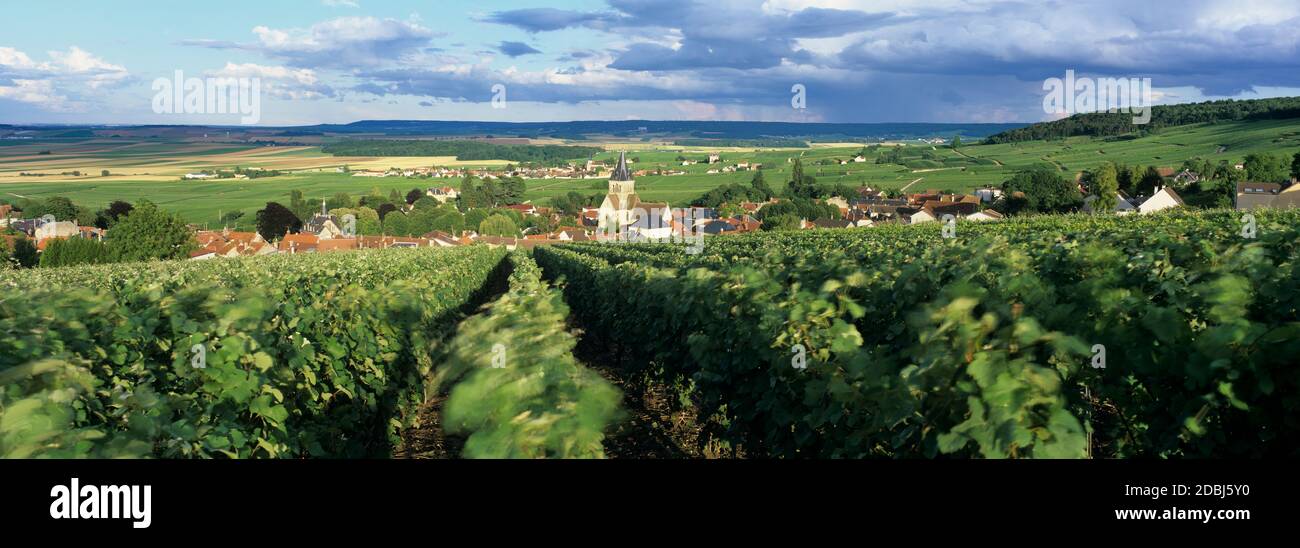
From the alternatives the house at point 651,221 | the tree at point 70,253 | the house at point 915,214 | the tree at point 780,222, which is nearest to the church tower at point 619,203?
the house at point 651,221

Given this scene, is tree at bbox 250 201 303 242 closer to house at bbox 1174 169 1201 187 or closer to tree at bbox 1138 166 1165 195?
tree at bbox 1138 166 1165 195

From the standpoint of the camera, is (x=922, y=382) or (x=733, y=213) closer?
(x=922, y=382)

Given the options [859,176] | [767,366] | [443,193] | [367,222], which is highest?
[859,176]

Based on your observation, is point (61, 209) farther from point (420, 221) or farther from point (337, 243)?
point (337, 243)

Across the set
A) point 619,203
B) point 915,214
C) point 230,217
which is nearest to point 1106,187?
point 915,214

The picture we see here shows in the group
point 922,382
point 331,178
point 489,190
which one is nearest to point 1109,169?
point 922,382
